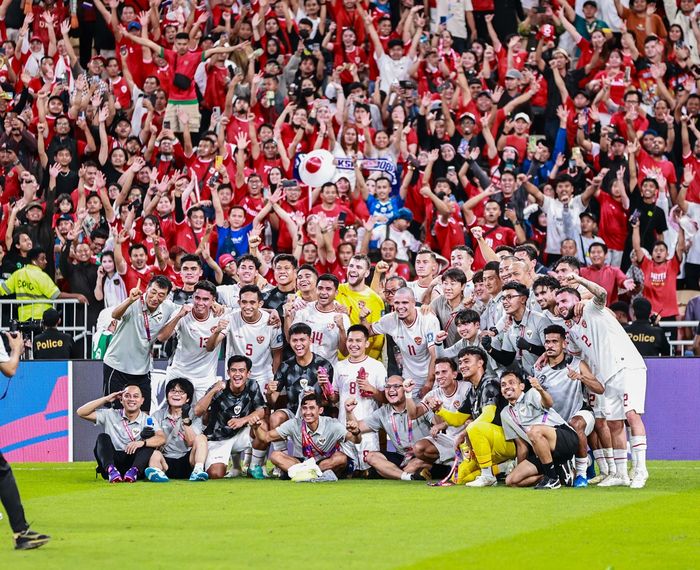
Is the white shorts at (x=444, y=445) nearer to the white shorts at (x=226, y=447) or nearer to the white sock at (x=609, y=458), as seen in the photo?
the white sock at (x=609, y=458)

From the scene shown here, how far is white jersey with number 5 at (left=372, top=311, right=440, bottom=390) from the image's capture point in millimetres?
15938

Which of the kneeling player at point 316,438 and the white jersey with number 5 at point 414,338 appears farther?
the white jersey with number 5 at point 414,338

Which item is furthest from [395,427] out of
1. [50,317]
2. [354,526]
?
[50,317]

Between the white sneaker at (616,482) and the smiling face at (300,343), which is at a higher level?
the smiling face at (300,343)

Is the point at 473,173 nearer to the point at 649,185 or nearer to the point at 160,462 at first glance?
the point at 649,185

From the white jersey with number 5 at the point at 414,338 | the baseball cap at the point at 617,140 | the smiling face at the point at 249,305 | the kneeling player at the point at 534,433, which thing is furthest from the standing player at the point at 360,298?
the baseball cap at the point at 617,140

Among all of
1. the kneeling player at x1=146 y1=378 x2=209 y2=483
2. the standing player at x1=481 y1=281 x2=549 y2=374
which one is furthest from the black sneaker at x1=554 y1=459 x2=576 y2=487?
the kneeling player at x1=146 y1=378 x2=209 y2=483

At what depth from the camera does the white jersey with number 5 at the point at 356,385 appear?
15.6 metres

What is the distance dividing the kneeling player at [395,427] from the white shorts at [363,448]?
6cm

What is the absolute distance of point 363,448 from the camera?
1548cm

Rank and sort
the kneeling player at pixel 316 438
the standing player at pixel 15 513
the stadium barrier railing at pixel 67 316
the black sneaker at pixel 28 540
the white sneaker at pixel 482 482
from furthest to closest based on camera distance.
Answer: the stadium barrier railing at pixel 67 316 → the kneeling player at pixel 316 438 → the white sneaker at pixel 482 482 → the black sneaker at pixel 28 540 → the standing player at pixel 15 513

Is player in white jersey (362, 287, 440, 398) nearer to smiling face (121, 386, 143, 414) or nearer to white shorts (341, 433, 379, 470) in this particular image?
white shorts (341, 433, 379, 470)

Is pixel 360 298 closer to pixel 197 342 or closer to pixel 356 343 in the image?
pixel 356 343

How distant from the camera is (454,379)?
15.1 meters
